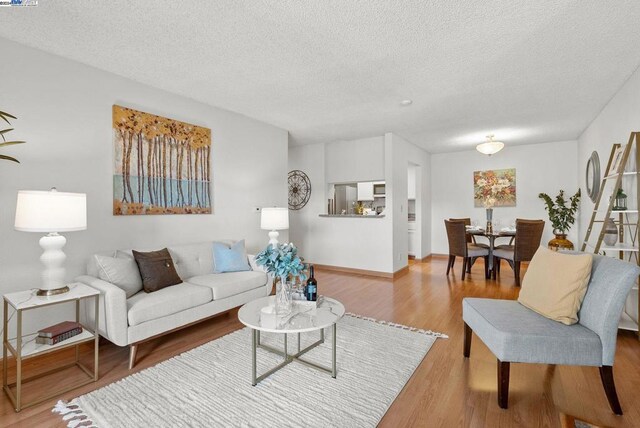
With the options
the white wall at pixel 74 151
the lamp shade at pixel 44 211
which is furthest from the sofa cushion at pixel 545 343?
the white wall at pixel 74 151

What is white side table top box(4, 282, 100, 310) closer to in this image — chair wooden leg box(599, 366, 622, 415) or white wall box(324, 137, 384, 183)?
chair wooden leg box(599, 366, 622, 415)

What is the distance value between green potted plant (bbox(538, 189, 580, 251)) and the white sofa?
531 cm

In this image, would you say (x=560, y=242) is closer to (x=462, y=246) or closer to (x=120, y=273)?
(x=462, y=246)

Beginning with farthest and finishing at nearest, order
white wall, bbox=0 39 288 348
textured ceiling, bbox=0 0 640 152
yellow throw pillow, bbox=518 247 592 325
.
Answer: white wall, bbox=0 39 288 348, textured ceiling, bbox=0 0 640 152, yellow throw pillow, bbox=518 247 592 325

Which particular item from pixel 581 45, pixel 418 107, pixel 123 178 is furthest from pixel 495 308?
pixel 123 178

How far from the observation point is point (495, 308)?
2.22 metres

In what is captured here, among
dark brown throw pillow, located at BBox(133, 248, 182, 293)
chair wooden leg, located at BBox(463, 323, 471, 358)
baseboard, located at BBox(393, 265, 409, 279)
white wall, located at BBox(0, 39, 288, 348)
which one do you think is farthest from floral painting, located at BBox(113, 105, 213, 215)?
baseboard, located at BBox(393, 265, 409, 279)

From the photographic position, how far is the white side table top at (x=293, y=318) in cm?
196

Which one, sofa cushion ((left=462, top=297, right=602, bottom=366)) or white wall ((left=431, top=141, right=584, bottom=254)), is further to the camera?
white wall ((left=431, top=141, right=584, bottom=254))

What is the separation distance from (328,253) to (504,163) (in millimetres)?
4158

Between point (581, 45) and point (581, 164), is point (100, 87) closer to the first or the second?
point (581, 45)

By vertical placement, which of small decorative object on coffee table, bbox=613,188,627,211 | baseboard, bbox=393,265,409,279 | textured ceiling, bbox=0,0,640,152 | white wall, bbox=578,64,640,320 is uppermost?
textured ceiling, bbox=0,0,640,152

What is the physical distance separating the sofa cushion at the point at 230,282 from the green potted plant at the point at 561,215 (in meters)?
5.37

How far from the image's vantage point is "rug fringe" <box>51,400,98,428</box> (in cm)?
173
